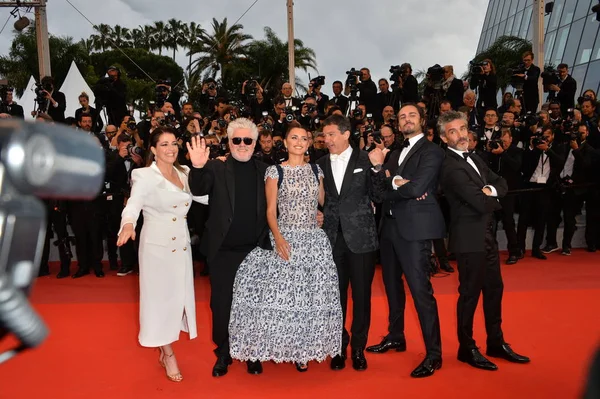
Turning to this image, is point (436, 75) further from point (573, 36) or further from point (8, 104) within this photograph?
point (573, 36)

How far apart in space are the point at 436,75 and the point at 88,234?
5.13 m

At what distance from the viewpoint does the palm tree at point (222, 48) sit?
25.5 meters

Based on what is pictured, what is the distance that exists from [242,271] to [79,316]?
2242 millimetres

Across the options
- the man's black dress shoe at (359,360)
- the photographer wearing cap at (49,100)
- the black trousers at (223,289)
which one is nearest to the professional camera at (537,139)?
the man's black dress shoe at (359,360)

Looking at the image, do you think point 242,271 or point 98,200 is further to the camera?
point 98,200

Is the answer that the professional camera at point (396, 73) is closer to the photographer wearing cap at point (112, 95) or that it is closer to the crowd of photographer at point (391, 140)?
the crowd of photographer at point (391, 140)

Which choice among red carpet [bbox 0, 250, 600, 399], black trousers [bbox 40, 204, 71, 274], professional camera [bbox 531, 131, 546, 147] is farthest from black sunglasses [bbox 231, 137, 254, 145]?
professional camera [bbox 531, 131, 546, 147]

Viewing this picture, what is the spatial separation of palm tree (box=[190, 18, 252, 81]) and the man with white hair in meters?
20.9

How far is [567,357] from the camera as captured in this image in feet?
13.3

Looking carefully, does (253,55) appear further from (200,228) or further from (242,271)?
(242,271)

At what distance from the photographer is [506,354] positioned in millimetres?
4051

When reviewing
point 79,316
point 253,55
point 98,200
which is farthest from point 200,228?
point 253,55

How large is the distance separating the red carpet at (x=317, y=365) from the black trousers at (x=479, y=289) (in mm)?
208

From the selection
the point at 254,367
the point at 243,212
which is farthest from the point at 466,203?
the point at 254,367
